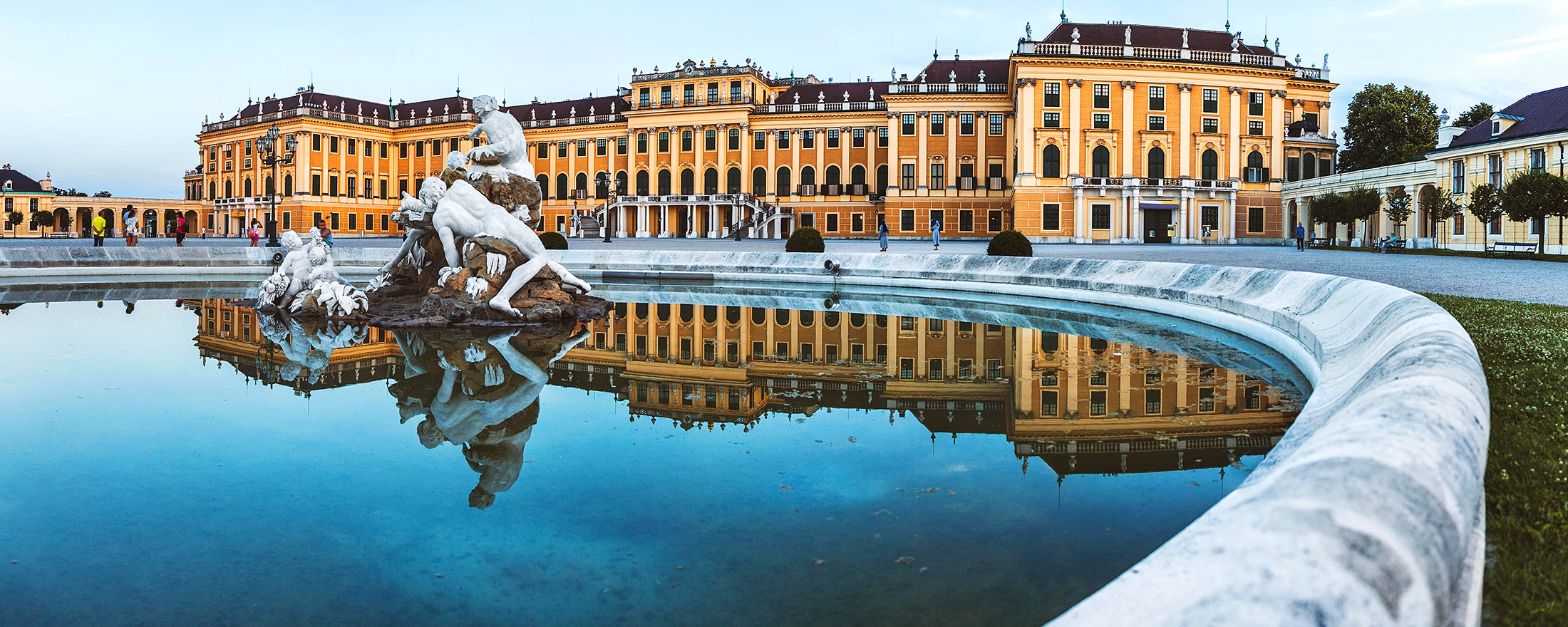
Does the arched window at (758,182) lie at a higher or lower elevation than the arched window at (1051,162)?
higher

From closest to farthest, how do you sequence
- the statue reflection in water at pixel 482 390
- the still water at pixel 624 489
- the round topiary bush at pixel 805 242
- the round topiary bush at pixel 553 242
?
the still water at pixel 624 489 < the statue reflection in water at pixel 482 390 < the round topiary bush at pixel 805 242 < the round topiary bush at pixel 553 242

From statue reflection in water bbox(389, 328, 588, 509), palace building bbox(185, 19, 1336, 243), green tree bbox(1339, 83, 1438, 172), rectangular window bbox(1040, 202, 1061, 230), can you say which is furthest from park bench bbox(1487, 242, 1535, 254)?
statue reflection in water bbox(389, 328, 588, 509)

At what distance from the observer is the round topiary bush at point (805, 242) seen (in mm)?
21391

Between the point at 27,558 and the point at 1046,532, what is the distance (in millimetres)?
3048

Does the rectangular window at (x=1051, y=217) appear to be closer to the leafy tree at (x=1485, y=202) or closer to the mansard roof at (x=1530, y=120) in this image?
the mansard roof at (x=1530, y=120)

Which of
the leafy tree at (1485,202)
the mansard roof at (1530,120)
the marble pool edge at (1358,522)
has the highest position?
the mansard roof at (1530,120)

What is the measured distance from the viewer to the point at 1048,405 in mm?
5340

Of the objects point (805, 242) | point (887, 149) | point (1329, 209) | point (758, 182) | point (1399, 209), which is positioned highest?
point (887, 149)

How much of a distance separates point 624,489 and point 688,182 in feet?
187

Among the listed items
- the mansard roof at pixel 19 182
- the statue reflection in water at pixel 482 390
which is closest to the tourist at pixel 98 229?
the statue reflection in water at pixel 482 390

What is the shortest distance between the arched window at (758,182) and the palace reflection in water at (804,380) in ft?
162

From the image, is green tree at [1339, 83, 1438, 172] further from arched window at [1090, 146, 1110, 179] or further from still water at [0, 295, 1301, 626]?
still water at [0, 295, 1301, 626]

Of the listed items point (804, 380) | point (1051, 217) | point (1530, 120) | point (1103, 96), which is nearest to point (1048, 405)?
point (804, 380)

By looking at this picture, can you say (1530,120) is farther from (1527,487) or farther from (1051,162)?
(1527,487)
